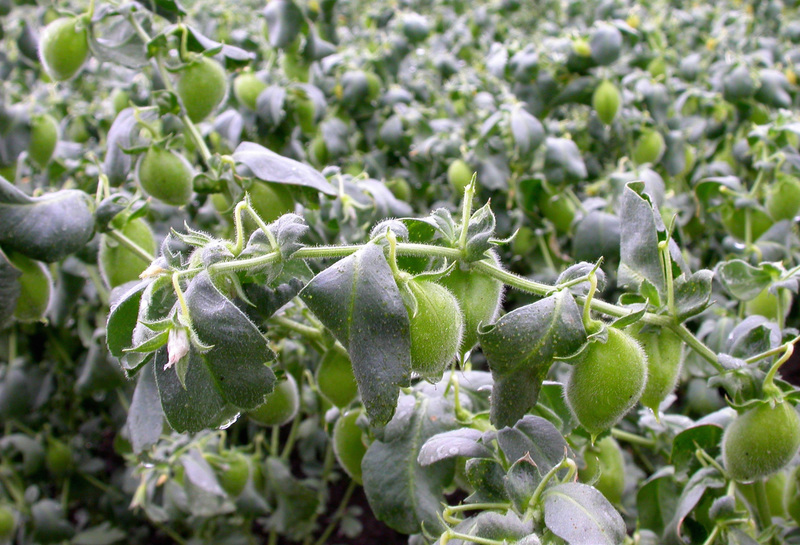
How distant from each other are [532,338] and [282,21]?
140cm

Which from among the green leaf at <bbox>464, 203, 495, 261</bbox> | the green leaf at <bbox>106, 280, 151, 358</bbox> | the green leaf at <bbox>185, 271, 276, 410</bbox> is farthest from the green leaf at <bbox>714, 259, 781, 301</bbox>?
the green leaf at <bbox>106, 280, 151, 358</bbox>

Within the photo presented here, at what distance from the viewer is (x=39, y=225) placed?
0.93m

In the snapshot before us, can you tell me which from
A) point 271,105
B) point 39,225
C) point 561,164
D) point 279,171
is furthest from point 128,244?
point 561,164

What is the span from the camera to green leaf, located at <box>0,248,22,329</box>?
3.05 feet

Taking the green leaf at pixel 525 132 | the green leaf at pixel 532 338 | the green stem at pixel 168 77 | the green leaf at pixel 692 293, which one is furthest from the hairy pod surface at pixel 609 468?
the green stem at pixel 168 77

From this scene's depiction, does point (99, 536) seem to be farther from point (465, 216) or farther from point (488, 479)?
point (465, 216)

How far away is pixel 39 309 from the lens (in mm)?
1081

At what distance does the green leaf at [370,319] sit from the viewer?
2.03 ft

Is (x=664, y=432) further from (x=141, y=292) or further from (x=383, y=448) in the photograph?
(x=141, y=292)

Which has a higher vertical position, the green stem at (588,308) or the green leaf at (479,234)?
the green leaf at (479,234)

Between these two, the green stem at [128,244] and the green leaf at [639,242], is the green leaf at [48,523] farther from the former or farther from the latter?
the green leaf at [639,242]

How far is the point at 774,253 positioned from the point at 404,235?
42.1 inches

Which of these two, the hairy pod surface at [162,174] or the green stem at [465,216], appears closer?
the green stem at [465,216]

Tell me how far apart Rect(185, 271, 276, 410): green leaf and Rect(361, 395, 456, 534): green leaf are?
32 centimetres
